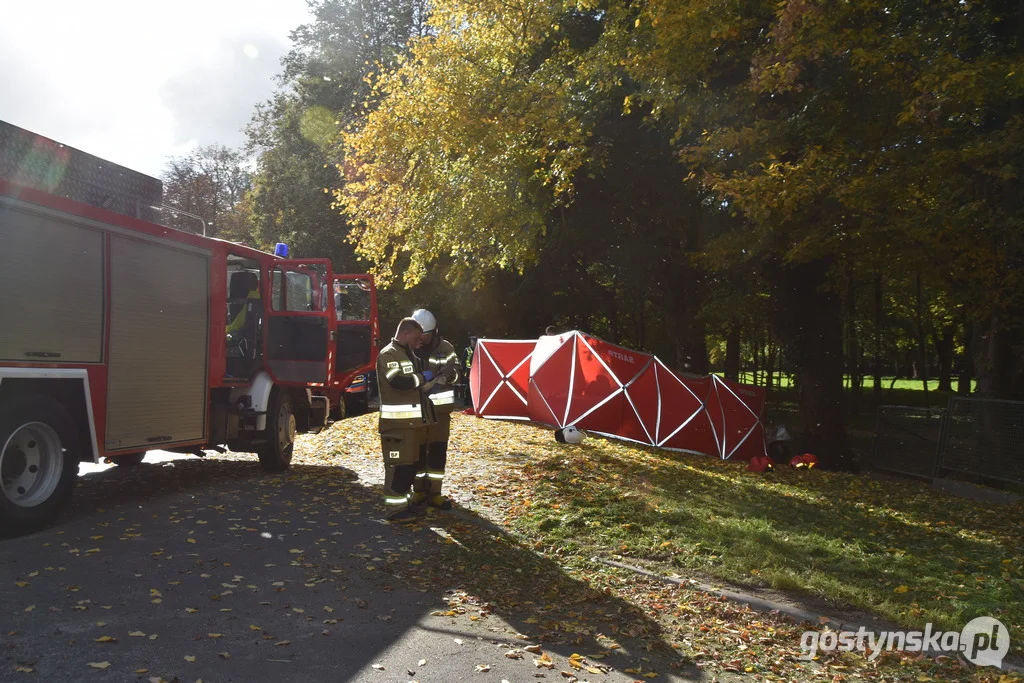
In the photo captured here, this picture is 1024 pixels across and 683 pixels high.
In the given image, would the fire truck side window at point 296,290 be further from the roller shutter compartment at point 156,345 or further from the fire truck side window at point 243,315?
the roller shutter compartment at point 156,345

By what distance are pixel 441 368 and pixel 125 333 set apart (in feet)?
9.32

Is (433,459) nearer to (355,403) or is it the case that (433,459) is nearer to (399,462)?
(399,462)

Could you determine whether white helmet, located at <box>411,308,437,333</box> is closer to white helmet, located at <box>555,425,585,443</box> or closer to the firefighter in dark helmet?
the firefighter in dark helmet

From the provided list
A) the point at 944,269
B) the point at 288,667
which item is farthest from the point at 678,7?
the point at 288,667

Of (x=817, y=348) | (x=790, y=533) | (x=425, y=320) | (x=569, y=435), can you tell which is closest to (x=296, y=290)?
(x=425, y=320)

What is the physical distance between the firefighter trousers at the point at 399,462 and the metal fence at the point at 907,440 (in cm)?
921

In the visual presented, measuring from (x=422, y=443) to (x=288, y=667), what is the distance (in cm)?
402

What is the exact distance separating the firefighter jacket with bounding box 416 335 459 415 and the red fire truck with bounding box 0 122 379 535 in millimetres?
2565

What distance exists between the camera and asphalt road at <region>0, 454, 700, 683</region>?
446 centimetres

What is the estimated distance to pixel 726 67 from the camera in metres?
13.6

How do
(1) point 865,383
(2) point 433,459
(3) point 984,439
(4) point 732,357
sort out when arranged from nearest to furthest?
(2) point 433,459 → (3) point 984,439 → (4) point 732,357 → (1) point 865,383

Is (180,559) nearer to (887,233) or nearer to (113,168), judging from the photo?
(113,168)

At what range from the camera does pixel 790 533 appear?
7969mm

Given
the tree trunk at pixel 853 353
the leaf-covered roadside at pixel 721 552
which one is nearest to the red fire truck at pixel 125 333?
the leaf-covered roadside at pixel 721 552
